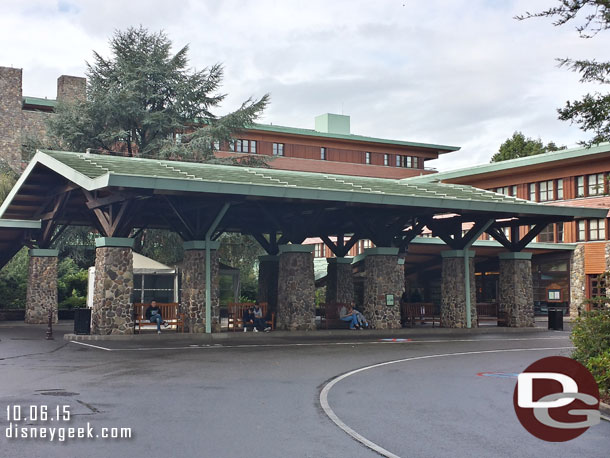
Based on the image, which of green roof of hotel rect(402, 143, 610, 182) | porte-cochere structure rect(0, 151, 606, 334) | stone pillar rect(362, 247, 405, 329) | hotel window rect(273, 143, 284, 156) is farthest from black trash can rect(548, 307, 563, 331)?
hotel window rect(273, 143, 284, 156)

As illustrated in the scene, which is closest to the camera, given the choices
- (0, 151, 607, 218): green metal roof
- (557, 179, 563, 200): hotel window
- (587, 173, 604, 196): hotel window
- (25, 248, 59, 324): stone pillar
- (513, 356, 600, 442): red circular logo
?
(513, 356, 600, 442): red circular logo

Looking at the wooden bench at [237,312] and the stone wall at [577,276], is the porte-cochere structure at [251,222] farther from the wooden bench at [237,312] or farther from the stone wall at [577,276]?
the stone wall at [577,276]

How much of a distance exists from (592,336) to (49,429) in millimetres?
9713

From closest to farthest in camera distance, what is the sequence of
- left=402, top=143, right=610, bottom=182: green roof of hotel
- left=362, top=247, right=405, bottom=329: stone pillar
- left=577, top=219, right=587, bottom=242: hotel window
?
left=362, top=247, right=405, bottom=329: stone pillar < left=402, top=143, right=610, bottom=182: green roof of hotel < left=577, top=219, right=587, bottom=242: hotel window

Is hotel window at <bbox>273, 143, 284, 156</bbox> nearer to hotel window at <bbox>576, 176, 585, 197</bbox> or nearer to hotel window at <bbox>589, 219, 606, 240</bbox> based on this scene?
hotel window at <bbox>576, 176, 585, 197</bbox>

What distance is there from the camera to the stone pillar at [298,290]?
2922 centimetres

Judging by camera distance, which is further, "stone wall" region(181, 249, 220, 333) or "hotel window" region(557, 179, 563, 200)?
"hotel window" region(557, 179, 563, 200)

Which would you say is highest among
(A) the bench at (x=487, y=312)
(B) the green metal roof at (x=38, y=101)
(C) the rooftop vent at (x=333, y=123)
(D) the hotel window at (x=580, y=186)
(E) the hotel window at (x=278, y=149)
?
(C) the rooftop vent at (x=333, y=123)

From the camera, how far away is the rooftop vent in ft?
261

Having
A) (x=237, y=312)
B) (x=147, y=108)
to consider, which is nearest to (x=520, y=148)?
(x=147, y=108)

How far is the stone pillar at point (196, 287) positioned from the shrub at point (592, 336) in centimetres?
1467

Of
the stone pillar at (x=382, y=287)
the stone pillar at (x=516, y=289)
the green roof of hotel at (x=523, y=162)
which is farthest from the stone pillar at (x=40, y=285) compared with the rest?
the green roof of hotel at (x=523, y=162)

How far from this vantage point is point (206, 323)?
2692 centimetres

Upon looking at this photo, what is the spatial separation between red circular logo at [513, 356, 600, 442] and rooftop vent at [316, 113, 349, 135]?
64.6m
